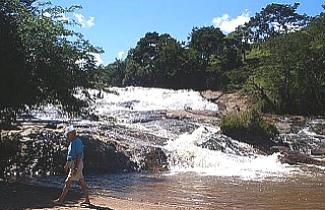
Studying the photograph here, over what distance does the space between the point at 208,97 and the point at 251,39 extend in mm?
34456

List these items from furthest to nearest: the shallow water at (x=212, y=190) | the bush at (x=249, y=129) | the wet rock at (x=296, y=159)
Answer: the bush at (x=249, y=129) → the wet rock at (x=296, y=159) → the shallow water at (x=212, y=190)

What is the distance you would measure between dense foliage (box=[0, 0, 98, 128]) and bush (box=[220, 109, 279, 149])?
9.94 meters

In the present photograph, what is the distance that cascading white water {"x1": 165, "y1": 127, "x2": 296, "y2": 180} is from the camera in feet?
64.7

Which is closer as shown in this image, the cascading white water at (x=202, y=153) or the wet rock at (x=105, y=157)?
the wet rock at (x=105, y=157)

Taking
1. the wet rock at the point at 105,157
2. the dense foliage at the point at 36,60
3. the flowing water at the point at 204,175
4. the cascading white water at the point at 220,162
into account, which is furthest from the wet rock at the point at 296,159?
the dense foliage at the point at 36,60

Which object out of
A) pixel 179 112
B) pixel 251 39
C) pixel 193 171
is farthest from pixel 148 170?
pixel 251 39

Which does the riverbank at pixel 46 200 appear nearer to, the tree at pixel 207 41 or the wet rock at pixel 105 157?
the wet rock at pixel 105 157

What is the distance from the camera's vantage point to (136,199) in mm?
13805

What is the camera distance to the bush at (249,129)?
1010 inches

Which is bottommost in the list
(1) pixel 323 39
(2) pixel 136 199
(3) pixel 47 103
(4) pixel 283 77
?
(2) pixel 136 199

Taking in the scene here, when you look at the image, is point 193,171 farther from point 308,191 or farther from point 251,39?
point 251,39

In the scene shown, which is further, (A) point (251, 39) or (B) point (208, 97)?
→ (A) point (251, 39)

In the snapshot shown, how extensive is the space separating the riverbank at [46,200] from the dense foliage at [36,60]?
9.11ft

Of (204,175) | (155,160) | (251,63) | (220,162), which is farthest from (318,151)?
(251,63)
